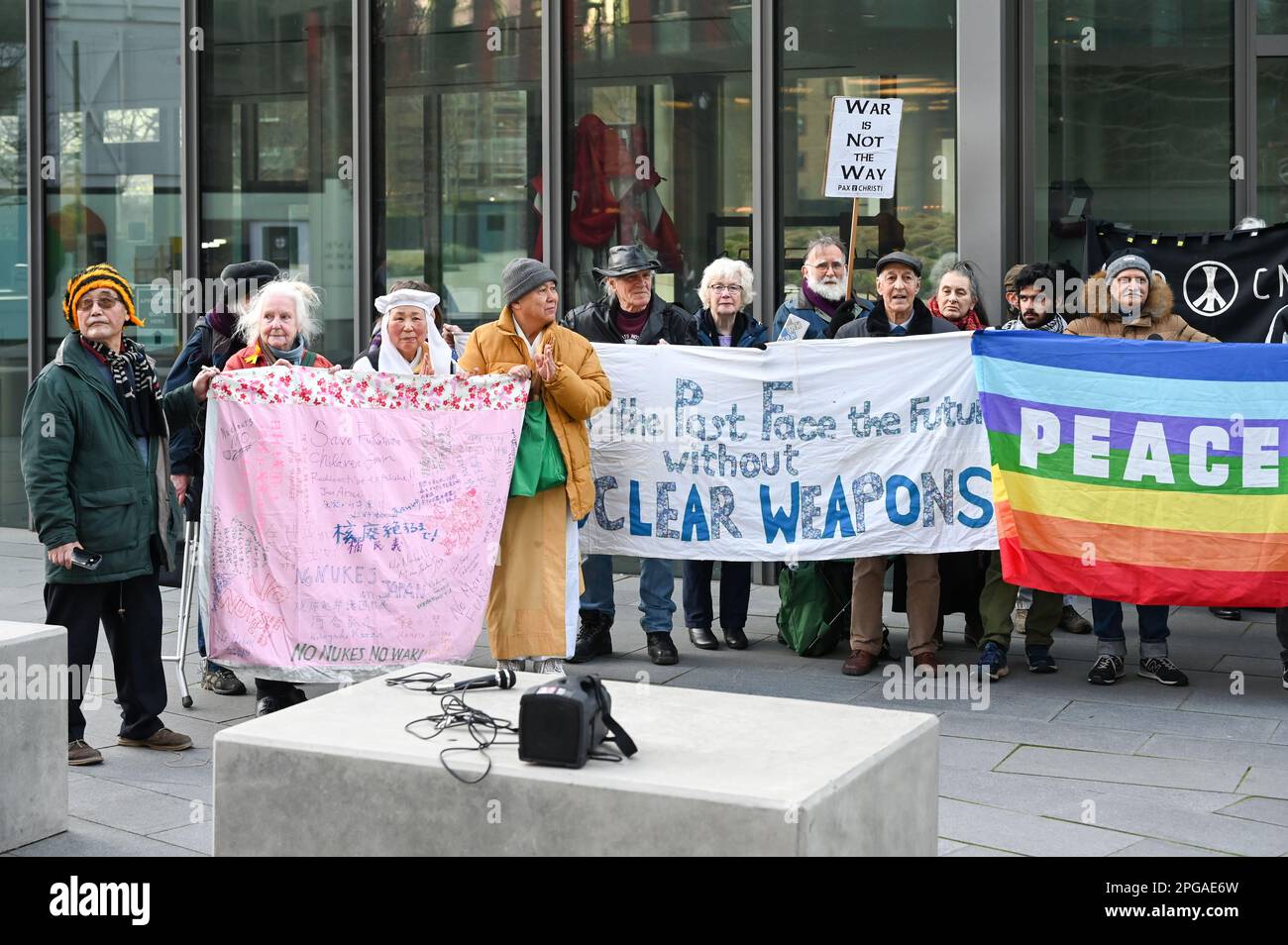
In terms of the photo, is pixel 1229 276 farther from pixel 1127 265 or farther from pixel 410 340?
pixel 410 340

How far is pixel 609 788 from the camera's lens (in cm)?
398

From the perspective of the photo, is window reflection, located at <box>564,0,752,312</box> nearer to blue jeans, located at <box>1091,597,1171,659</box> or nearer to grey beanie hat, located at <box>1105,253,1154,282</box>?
grey beanie hat, located at <box>1105,253,1154,282</box>

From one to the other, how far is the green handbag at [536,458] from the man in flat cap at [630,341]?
1.30m

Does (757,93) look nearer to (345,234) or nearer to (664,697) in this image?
(345,234)

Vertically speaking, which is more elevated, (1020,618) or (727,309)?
(727,309)

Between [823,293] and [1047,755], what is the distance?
3109mm

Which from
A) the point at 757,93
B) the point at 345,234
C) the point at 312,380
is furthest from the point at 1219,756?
the point at 345,234

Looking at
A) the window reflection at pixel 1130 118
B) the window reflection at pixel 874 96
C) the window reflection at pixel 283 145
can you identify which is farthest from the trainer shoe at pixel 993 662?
the window reflection at pixel 283 145

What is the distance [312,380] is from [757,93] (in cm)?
449

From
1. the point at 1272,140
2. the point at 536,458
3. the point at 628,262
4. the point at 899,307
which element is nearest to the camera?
the point at 536,458

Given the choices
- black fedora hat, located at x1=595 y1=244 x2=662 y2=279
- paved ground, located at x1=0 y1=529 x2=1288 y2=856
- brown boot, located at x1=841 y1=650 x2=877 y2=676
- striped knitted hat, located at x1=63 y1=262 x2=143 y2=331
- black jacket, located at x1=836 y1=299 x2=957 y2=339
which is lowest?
paved ground, located at x1=0 y1=529 x2=1288 y2=856

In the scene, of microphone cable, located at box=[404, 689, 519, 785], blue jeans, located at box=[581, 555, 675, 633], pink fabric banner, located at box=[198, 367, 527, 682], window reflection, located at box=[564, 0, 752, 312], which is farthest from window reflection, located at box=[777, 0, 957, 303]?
microphone cable, located at box=[404, 689, 519, 785]

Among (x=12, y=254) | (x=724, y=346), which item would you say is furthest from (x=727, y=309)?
(x=12, y=254)

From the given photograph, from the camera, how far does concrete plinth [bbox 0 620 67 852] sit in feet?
18.7
